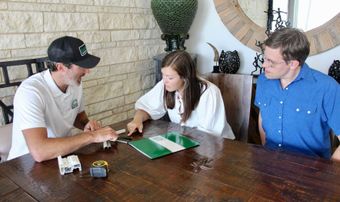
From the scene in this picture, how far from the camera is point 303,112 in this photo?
1.51m

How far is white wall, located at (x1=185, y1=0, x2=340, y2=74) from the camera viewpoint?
2.68m

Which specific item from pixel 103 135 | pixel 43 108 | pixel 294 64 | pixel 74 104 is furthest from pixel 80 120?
pixel 294 64

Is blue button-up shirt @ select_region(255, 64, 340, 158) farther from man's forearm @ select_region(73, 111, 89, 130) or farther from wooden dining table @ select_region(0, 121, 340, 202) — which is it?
man's forearm @ select_region(73, 111, 89, 130)

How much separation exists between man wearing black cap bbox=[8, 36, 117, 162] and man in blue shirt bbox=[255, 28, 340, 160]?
0.89 metres

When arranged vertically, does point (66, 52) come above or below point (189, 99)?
above

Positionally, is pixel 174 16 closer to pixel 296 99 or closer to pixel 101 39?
pixel 101 39

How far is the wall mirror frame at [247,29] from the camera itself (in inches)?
89.0

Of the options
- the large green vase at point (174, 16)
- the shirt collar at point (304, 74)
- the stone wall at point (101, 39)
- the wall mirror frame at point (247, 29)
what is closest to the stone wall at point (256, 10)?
the wall mirror frame at point (247, 29)

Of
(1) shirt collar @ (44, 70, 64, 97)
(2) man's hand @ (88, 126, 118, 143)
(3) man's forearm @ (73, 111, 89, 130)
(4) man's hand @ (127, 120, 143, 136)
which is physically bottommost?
(3) man's forearm @ (73, 111, 89, 130)

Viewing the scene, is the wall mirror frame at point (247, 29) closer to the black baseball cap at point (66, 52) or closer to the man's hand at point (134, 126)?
the man's hand at point (134, 126)

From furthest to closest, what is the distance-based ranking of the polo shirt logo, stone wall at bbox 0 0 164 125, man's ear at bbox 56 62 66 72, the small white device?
1. stone wall at bbox 0 0 164 125
2. the polo shirt logo
3. man's ear at bbox 56 62 66 72
4. the small white device

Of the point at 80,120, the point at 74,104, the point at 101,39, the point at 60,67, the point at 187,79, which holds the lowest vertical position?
the point at 80,120

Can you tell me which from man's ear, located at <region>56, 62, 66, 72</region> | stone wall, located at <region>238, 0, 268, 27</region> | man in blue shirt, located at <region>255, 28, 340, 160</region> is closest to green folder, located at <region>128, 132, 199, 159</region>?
man in blue shirt, located at <region>255, 28, 340, 160</region>

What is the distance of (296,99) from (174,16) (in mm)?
1383
